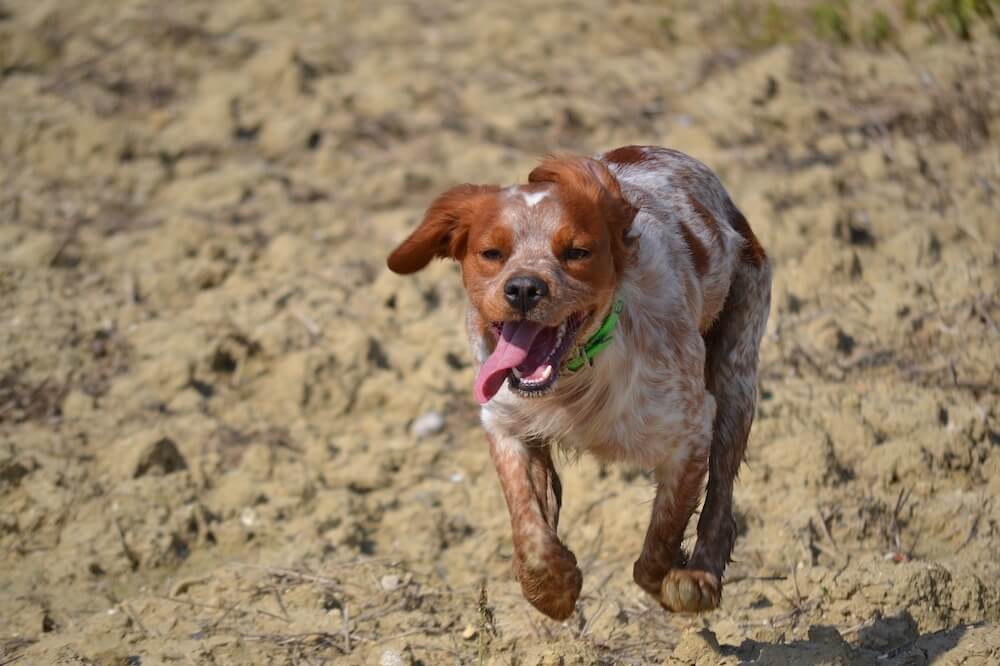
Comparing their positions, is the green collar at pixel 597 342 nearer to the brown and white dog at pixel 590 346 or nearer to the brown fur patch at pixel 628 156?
the brown and white dog at pixel 590 346

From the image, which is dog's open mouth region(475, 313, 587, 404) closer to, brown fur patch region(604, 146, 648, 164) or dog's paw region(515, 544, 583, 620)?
dog's paw region(515, 544, 583, 620)

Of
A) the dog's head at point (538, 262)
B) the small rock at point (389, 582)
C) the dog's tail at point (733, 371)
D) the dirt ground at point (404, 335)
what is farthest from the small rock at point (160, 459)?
the dog's tail at point (733, 371)

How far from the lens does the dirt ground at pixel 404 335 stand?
15.8 feet

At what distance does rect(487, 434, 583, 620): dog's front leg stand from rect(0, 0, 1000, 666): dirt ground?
27cm

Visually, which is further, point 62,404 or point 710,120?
point 710,120

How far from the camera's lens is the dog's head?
3.66 m

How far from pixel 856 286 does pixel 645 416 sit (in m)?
3.08

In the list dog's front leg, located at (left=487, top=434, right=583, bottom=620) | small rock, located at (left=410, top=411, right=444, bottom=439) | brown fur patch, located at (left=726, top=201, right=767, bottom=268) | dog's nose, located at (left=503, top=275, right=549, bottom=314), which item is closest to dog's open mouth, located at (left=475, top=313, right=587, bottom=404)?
dog's nose, located at (left=503, top=275, right=549, bottom=314)

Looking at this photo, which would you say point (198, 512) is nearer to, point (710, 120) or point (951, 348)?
point (951, 348)

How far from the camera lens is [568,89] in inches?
346

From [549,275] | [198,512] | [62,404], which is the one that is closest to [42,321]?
[62,404]

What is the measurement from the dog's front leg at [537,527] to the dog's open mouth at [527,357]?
0.50m

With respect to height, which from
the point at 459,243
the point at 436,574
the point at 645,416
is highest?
the point at 459,243

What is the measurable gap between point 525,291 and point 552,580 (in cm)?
93
